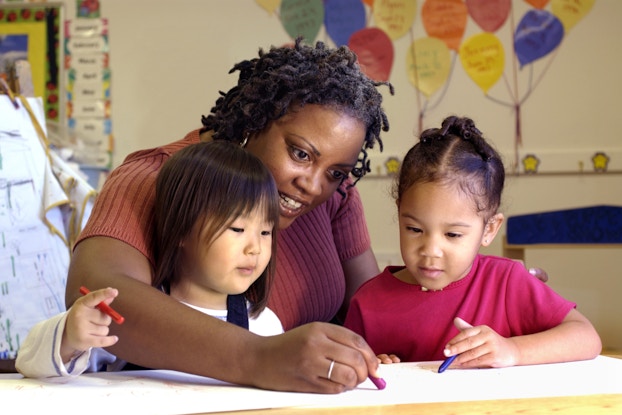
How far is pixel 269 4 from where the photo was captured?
394 cm

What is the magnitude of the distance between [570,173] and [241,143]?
257 cm

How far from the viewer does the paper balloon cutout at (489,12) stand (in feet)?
12.3

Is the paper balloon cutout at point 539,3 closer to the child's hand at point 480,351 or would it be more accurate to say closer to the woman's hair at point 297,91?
the woman's hair at point 297,91

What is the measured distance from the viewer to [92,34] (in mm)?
4059

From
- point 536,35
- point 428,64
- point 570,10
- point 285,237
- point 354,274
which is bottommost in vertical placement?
point 354,274

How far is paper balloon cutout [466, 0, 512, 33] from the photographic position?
375cm

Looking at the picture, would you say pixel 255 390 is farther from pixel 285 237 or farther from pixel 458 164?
pixel 285 237

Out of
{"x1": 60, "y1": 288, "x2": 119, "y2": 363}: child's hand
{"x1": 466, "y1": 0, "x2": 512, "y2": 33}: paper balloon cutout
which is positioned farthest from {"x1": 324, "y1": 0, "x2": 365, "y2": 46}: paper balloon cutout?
{"x1": 60, "y1": 288, "x2": 119, "y2": 363}: child's hand

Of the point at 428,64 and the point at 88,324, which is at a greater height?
the point at 428,64

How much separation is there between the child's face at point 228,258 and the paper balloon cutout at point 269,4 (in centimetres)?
283

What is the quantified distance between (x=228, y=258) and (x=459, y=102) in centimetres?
275

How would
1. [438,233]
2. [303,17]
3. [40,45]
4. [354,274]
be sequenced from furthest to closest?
[40,45] < [303,17] < [354,274] < [438,233]

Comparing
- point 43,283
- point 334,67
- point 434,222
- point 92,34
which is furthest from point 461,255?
point 92,34

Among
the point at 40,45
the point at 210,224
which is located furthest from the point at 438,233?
the point at 40,45
